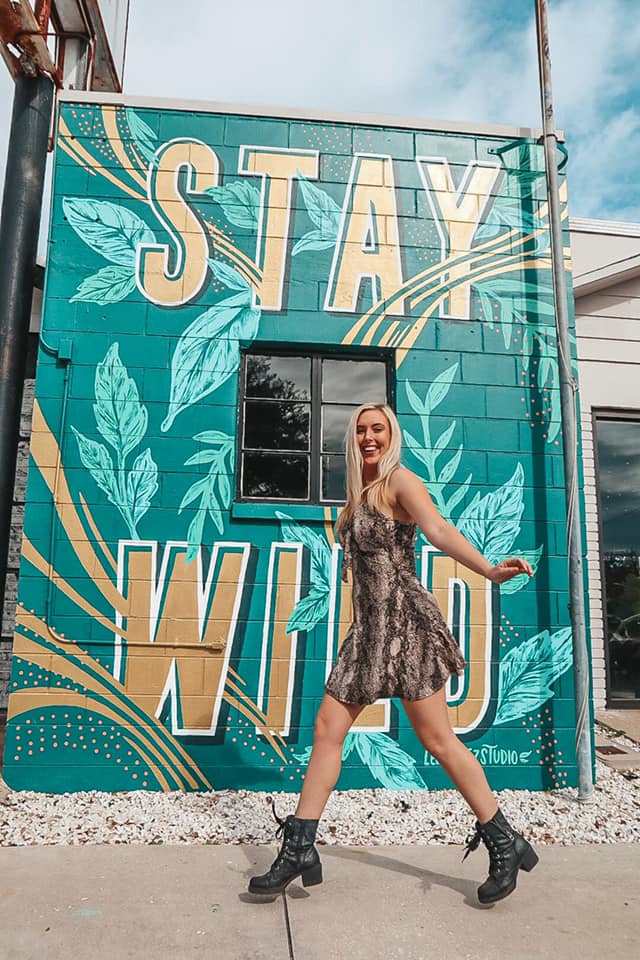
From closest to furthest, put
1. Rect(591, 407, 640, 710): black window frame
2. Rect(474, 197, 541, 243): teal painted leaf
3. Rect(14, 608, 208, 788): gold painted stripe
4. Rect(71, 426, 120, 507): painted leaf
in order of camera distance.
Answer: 1. Rect(14, 608, 208, 788): gold painted stripe
2. Rect(71, 426, 120, 507): painted leaf
3. Rect(474, 197, 541, 243): teal painted leaf
4. Rect(591, 407, 640, 710): black window frame

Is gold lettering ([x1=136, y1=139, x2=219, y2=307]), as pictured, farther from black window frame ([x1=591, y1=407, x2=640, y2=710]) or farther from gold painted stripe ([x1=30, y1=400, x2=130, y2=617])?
black window frame ([x1=591, y1=407, x2=640, y2=710])

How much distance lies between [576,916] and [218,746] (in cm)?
227

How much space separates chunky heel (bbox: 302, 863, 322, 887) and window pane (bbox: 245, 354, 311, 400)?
2.94 m

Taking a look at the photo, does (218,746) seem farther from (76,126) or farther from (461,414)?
(76,126)

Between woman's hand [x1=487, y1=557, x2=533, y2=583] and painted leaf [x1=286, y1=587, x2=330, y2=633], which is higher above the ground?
woman's hand [x1=487, y1=557, x2=533, y2=583]

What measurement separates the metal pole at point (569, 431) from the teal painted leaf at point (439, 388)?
2.45 ft

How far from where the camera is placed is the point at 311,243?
4945 millimetres

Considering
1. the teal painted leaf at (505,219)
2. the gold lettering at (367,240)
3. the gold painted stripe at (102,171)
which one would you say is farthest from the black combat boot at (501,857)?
the gold painted stripe at (102,171)

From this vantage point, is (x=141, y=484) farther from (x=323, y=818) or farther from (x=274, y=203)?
(x=323, y=818)

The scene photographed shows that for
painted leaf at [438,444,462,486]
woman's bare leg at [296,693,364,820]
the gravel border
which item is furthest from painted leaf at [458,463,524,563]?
woman's bare leg at [296,693,364,820]

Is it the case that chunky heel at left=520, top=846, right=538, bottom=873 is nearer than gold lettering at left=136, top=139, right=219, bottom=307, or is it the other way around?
chunky heel at left=520, top=846, right=538, bottom=873

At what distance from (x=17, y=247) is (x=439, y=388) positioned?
3041mm

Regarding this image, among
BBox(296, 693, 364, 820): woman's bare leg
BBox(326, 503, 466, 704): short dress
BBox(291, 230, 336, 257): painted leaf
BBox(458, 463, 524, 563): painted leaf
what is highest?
BBox(291, 230, 336, 257): painted leaf

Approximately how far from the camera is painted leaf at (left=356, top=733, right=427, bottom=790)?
444 cm
